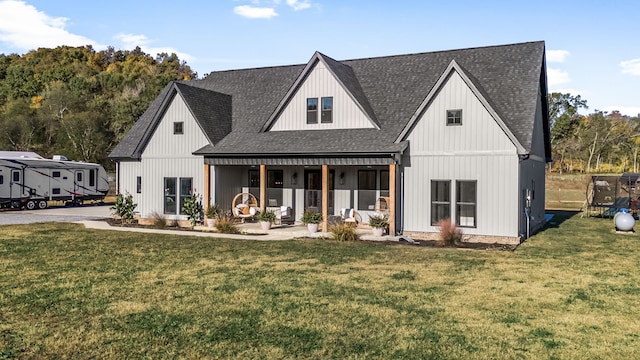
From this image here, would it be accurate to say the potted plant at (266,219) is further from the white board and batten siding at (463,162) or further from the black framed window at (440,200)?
the black framed window at (440,200)

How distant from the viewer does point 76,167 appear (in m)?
37.5

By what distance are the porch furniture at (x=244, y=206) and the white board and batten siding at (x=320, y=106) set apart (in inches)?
152

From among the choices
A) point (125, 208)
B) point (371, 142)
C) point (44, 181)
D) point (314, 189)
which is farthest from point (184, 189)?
point (44, 181)

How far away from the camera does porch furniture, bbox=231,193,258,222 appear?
24125mm

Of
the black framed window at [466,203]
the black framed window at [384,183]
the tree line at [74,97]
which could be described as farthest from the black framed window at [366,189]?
the tree line at [74,97]

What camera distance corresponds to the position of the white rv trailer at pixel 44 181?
3247 centimetres

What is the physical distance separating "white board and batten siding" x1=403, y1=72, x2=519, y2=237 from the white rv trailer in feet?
84.2

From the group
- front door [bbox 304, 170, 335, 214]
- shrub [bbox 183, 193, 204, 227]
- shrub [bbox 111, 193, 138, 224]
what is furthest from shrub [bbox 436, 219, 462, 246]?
shrub [bbox 111, 193, 138, 224]

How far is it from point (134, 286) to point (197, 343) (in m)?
4.27

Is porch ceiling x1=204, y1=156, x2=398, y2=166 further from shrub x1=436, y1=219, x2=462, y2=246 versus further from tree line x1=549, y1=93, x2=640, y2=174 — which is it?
tree line x1=549, y1=93, x2=640, y2=174

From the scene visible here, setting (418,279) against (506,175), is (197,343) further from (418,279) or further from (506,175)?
(506,175)

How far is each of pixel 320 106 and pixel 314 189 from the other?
390 centimetres

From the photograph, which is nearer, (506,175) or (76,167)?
(506,175)

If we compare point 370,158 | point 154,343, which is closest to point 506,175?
point 370,158
